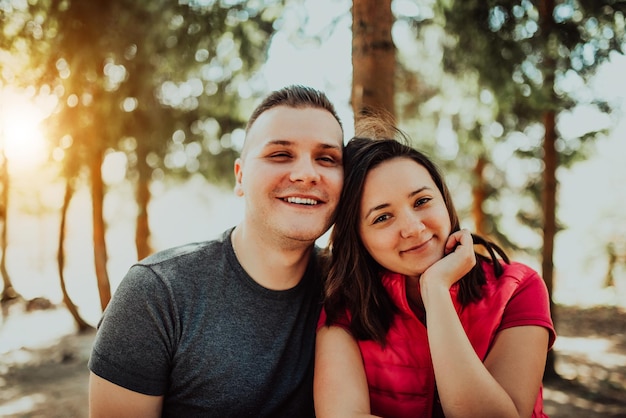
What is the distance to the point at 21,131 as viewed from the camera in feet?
41.5

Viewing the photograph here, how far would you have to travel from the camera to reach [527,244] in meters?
13.7

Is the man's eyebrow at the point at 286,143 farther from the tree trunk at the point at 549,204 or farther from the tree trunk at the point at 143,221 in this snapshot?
the tree trunk at the point at 143,221

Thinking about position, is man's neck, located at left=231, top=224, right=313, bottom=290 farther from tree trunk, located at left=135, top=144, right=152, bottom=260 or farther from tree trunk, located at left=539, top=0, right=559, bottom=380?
tree trunk, located at left=135, top=144, right=152, bottom=260

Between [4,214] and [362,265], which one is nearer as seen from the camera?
[362,265]

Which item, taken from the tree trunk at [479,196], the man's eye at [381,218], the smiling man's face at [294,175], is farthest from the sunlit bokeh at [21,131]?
the tree trunk at [479,196]

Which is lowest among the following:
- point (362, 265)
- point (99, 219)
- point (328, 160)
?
point (99, 219)

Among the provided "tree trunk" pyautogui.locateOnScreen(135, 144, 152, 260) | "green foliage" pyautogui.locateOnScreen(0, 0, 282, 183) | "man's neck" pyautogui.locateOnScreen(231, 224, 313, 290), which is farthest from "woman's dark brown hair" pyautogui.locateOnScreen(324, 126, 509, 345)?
"tree trunk" pyautogui.locateOnScreen(135, 144, 152, 260)

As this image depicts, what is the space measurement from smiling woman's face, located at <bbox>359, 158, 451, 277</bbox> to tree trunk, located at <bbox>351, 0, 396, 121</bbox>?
1.25 metres

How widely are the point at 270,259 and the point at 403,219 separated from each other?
0.82 meters

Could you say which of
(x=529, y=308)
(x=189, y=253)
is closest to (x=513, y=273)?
(x=529, y=308)

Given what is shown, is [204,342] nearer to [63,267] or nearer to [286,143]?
[286,143]

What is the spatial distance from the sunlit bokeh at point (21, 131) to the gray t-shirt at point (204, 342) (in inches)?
320

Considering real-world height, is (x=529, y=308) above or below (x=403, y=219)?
below

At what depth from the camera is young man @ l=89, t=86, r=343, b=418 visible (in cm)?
252
